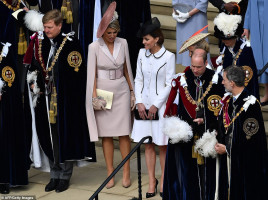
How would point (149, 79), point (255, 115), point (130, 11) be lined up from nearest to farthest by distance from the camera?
point (255, 115) → point (149, 79) → point (130, 11)

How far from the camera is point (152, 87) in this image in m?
9.87

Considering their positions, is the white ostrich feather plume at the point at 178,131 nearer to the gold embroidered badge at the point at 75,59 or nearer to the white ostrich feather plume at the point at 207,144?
the white ostrich feather plume at the point at 207,144

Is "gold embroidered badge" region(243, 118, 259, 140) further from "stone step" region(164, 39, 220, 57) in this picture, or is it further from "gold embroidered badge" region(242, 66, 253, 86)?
"stone step" region(164, 39, 220, 57)

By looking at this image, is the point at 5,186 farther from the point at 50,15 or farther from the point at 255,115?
the point at 255,115

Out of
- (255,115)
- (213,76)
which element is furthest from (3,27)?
(255,115)

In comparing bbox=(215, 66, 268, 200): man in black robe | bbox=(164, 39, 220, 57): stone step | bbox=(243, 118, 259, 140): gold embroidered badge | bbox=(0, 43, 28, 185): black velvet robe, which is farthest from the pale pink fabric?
bbox=(243, 118, 259, 140): gold embroidered badge

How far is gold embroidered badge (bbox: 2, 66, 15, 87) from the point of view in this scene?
10.2 m

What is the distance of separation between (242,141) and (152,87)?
1874mm

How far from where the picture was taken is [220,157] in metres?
8.62

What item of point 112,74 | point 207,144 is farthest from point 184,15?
point 207,144

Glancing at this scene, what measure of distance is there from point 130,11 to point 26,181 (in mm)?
2586

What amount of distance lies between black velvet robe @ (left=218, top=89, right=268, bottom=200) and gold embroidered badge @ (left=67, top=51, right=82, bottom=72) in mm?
2379

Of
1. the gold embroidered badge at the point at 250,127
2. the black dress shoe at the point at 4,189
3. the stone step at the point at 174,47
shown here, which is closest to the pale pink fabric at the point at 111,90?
the black dress shoe at the point at 4,189

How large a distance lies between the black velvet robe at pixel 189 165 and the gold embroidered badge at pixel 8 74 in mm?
2306
